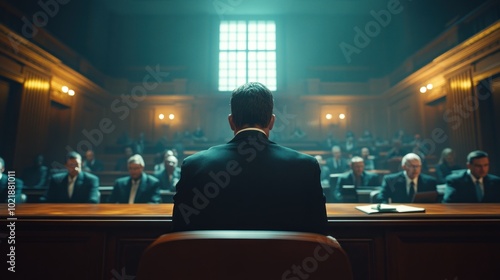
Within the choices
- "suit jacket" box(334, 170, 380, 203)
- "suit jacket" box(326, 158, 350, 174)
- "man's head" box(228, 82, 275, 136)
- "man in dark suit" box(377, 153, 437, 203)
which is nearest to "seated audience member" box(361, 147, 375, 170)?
"suit jacket" box(326, 158, 350, 174)

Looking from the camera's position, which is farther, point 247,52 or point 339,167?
point 247,52

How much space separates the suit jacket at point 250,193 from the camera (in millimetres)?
906

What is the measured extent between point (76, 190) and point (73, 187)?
0.06m

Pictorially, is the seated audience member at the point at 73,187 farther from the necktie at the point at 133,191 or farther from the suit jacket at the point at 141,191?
the necktie at the point at 133,191

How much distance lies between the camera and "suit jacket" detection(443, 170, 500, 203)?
285 centimetres

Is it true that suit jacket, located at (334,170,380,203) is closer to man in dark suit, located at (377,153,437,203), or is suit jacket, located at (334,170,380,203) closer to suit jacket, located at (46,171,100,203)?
man in dark suit, located at (377,153,437,203)

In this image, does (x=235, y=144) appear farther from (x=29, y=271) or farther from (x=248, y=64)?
(x=248, y=64)

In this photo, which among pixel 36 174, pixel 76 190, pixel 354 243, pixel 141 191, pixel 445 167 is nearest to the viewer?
pixel 354 243

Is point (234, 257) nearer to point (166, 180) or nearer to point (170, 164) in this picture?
point (170, 164)

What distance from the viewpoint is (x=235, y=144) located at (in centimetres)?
102

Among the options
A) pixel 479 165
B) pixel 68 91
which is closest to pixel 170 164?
pixel 479 165

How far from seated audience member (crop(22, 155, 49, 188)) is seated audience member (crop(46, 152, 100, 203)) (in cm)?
323

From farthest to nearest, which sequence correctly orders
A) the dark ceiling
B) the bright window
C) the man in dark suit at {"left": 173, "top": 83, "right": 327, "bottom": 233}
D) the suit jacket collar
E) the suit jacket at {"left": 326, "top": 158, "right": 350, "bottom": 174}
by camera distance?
the bright window < the dark ceiling < the suit jacket at {"left": 326, "top": 158, "right": 350, "bottom": 174} < the suit jacket collar < the man in dark suit at {"left": 173, "top": 83, "right": 327, "bottom": 233}

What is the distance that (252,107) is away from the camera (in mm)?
1104
